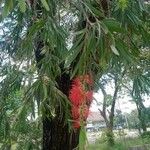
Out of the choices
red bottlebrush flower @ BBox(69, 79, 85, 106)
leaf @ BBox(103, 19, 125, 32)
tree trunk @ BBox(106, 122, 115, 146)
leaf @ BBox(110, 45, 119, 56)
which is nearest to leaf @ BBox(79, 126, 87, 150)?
red bottlebrush flower @ BBox(69, 79, 85, 106)

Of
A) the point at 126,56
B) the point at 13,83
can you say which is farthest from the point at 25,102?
the point at 126,56

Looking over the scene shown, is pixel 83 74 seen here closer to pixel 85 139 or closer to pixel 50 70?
pixel 85 139

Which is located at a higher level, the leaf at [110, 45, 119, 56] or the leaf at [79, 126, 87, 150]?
the leaf at [110, 45, 119, 56]

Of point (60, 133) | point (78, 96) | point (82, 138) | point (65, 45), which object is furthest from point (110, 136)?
point (82, 138)

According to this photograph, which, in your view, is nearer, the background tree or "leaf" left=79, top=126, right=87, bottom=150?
"leaf" left=79, top=126, right=87, bottom=150

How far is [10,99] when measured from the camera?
11.7 ft

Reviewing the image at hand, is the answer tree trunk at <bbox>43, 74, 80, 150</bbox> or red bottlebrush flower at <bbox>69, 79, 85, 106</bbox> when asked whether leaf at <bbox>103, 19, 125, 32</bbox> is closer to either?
red bottlebrush flower at <bbox>69, 79, 85, 106</bbox>

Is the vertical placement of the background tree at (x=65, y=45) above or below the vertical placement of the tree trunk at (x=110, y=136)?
below

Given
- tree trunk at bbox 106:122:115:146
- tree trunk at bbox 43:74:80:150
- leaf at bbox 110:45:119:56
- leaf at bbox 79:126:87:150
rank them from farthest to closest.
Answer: tree trunk at bbox 106:122:115:146, tree trunk at bbox 43:74:80:150, leaf at bbox 110:45:119:56, leaf at bbox 79:126:87:150

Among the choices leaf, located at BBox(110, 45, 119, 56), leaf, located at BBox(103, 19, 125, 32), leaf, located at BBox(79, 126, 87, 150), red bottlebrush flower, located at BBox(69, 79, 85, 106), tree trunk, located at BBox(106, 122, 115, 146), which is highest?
tree trunk, located at BBox(106, 122, 115, 146)

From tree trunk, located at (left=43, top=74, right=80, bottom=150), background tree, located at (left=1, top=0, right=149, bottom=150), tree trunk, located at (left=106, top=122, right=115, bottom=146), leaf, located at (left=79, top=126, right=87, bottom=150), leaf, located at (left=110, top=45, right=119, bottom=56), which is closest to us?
leaf, located at (left=79, top=126, right=87, bottom=150)

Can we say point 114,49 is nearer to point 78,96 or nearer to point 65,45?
point 78,96

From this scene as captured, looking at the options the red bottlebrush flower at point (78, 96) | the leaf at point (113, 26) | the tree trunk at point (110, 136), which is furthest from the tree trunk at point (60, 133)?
the tree trunk at point (110, 136)

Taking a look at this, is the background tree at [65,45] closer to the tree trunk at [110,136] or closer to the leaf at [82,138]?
the leaf at [82,138]
